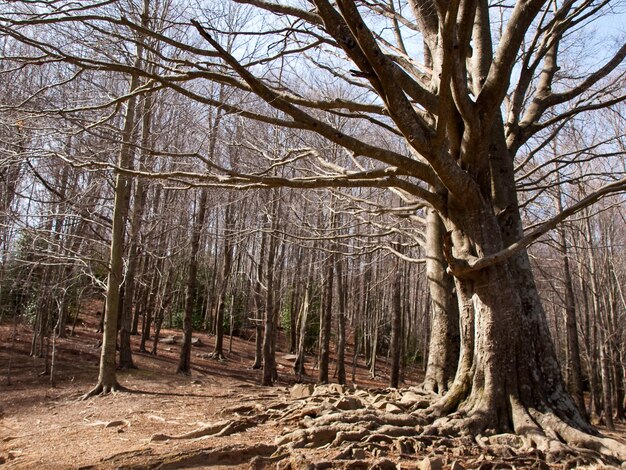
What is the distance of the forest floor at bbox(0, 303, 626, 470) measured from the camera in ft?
12.5

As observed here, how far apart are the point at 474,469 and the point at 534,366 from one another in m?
1.46

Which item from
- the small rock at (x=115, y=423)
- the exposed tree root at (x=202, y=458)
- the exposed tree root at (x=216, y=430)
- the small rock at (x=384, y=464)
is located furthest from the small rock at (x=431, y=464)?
the small rock at (x=115, y=423)

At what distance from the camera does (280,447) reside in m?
4.05

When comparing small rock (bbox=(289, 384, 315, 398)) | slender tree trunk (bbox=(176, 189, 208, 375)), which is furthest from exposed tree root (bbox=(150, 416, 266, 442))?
slender tree trunk (bbox=(176, 189, 208, 375))

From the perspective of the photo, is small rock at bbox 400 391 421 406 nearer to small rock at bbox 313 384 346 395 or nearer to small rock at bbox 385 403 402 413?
small rock at bbox 385 403 402 413

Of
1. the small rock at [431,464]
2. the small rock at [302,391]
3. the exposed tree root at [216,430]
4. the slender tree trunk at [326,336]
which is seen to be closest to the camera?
the small rock at [431,464]

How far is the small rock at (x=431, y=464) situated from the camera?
11.2 feet

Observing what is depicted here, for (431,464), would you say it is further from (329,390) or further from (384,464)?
(329,390)

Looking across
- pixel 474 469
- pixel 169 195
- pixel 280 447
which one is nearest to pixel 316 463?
pixel 280 447

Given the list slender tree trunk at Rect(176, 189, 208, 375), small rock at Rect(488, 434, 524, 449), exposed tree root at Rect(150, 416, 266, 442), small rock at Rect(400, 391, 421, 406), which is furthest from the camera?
slender tree trunk at Rect(176, 189, 208, 375)

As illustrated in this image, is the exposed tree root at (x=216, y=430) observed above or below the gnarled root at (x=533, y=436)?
below

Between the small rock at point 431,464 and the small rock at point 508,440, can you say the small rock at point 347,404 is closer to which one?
the small rock at point 508,440

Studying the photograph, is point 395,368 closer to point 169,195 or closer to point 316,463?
point 169,195

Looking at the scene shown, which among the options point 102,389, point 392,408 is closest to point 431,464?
point 392,408
